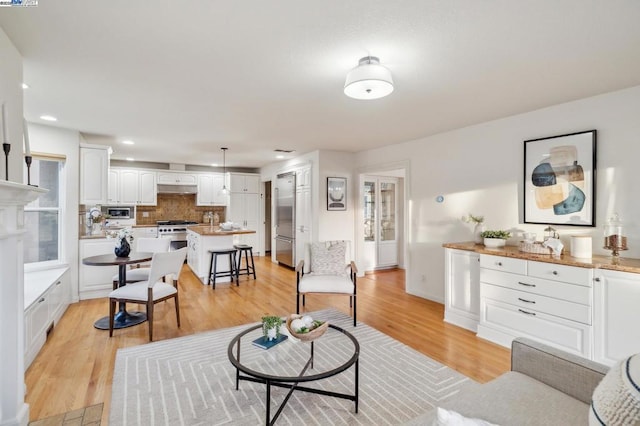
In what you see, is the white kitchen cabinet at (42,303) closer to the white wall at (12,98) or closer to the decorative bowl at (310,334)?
the white wall at (12,98)

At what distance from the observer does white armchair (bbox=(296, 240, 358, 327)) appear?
3514mm

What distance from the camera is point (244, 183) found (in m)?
8.09

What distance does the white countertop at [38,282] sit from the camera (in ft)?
9.07

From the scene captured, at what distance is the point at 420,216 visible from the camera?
4.66m

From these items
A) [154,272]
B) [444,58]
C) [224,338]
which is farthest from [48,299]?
[444,58]

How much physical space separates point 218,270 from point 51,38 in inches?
163

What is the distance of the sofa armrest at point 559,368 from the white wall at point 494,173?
79.0 inches

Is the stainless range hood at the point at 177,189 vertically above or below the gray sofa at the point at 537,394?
above

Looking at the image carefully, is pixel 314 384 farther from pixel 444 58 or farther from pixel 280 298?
pixel 444 58

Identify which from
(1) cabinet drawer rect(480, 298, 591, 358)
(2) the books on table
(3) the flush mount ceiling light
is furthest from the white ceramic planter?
(2) the books on table

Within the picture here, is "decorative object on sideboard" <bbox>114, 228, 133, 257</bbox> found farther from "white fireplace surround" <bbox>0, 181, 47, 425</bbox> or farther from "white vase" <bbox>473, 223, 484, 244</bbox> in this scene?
"white vase" <bbox>473, 223, 484, 244</bbox>

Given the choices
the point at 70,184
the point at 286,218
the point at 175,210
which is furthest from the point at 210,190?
the point at 70,184

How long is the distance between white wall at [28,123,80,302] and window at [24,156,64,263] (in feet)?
0.27

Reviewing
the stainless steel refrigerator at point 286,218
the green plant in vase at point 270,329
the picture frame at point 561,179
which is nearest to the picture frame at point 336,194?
the stainless steel refrigerator at point 286,218
